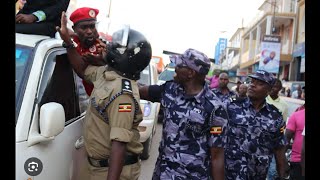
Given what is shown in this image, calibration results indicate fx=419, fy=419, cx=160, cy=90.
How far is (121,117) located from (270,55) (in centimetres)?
2103

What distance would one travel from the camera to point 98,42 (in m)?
3.45

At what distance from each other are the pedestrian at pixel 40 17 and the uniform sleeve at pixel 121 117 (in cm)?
100

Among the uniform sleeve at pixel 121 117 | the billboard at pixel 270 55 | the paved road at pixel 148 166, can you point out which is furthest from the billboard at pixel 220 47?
the uniform sleeve at pixel 121 117

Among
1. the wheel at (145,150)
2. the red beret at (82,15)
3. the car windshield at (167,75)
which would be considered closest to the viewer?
the red beret at (82,15)

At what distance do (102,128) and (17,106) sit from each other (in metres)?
0.54

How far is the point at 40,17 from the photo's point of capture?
3207 millimetres

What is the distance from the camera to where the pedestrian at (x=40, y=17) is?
3.10m

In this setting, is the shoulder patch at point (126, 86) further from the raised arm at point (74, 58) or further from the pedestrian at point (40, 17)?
the pedestrian at point (40, 17)

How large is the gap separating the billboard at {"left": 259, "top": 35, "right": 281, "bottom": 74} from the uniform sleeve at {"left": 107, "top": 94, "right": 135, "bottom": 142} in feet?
62.2

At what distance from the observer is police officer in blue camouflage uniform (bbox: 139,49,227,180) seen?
2.88m

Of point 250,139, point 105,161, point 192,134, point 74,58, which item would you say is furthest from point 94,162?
point 250,139

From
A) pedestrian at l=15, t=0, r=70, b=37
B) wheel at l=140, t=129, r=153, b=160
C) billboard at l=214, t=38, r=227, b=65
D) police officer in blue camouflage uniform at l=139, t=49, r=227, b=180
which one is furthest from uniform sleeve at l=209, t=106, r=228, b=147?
billboard at l=214, t=38, r=227, b=65

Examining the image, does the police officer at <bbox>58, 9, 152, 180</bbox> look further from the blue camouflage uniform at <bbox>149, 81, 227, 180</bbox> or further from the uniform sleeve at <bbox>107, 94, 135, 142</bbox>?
the blue camouflage uniform at <bbox>149, 81, 227, 180</bbox>
